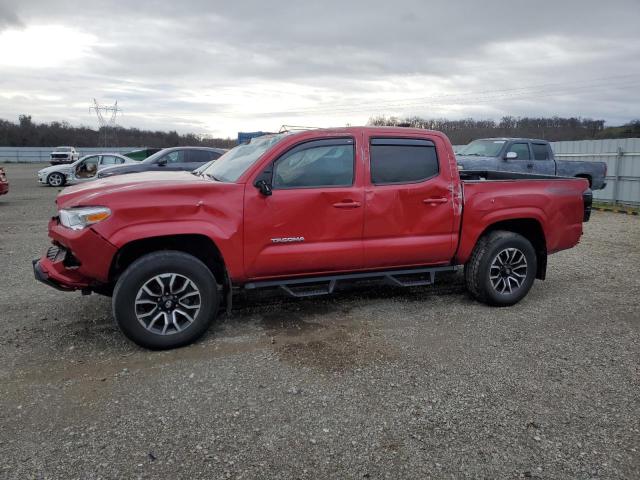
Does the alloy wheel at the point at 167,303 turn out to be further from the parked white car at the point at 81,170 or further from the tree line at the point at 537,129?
the tree line at the point at 537,129

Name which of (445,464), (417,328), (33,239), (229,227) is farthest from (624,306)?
(33,239)

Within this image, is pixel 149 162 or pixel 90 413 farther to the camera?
pixel 149 162

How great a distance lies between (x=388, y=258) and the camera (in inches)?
189

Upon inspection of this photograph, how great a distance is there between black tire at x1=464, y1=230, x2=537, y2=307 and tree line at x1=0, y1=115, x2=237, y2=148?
6636 cm

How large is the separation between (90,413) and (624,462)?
3205mm

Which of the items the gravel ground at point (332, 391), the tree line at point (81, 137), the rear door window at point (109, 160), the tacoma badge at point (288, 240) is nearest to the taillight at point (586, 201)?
the gravel ground at point (332, 391)

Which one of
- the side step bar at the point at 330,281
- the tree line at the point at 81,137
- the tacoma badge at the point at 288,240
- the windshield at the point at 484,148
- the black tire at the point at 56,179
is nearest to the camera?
the tacoma badge at the point at 288,240

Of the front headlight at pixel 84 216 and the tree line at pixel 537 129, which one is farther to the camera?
the tree line at pixel 537 129

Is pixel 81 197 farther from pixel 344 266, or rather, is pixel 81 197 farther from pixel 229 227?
pixel 344 266

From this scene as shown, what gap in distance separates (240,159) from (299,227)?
3.36 ft

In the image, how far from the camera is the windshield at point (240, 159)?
4.57 meters

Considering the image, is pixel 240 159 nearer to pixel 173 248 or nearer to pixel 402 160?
pixel 173 248

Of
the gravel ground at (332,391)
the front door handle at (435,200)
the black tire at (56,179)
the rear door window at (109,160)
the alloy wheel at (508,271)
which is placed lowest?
the gravel ground at (332,391)

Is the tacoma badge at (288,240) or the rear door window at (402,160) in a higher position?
the rear door window at (402,160)
